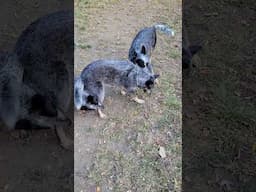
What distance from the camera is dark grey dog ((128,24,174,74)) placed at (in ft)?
7.96

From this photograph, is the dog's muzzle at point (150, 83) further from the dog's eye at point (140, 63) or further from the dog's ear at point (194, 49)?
the dog's ear at point (194, 49)

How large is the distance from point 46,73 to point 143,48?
0.49 meters

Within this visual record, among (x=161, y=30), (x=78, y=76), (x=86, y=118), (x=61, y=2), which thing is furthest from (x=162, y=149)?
(x=61, y=2)

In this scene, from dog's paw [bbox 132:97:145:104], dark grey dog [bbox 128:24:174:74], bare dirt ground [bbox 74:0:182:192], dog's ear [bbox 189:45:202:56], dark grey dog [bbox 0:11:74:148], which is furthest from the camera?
dog's ear [bbox 189:45:202:56]

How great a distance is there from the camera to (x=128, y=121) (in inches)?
86.9

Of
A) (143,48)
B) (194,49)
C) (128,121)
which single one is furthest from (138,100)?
(194,49)

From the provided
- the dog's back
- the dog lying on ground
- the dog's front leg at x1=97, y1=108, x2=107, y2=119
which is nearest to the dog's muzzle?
the dog lying on ground

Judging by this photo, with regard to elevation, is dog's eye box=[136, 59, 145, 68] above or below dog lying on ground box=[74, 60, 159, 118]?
above

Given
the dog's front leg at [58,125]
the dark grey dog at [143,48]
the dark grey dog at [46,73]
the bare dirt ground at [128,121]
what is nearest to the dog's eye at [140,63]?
the dark grey dog at [143,48]

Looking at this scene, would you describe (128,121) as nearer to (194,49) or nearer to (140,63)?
(140,63)

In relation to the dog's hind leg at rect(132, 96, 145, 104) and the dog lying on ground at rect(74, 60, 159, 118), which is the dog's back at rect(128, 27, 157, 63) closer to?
the dog lying on ground at rect(74, 60, 159, 118)

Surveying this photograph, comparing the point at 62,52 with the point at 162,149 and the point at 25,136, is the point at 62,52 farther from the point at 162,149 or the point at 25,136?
the point at 162,149

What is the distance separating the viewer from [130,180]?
6.20 ft

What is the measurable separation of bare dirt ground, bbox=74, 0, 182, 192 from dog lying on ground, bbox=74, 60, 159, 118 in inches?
1.6
